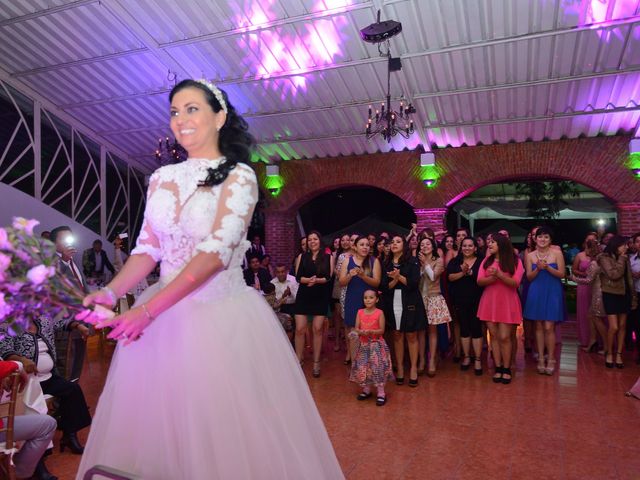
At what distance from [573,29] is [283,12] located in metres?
4.01

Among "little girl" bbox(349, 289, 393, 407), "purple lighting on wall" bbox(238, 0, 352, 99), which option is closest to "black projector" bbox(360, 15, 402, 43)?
"purple lighting on wall" bbox(238, 0, 352, 99)

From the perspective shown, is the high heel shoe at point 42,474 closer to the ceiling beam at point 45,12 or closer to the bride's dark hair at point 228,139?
the bride's dark hair at point 228,139

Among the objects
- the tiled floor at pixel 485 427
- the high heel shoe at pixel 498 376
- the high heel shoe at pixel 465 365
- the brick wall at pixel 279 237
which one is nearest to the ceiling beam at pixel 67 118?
the brick wall at pixel 279 237

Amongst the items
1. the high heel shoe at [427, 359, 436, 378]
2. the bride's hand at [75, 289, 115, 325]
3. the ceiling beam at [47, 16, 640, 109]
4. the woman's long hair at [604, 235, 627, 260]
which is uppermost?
the ceiling beam at [47, 16, 640, 109]

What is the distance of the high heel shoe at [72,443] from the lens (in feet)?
11.4

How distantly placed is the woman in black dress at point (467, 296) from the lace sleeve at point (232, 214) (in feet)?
14.7

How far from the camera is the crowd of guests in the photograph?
5.11 m

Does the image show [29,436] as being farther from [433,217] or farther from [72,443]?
[433,217]

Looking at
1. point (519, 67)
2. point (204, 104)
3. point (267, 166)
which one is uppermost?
point (519, 67)

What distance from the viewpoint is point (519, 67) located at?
7918 mm

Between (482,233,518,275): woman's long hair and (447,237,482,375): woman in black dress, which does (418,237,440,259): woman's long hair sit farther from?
(482,233,518,275): woman's long hair

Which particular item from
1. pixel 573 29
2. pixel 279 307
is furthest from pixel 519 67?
pixel 279 307

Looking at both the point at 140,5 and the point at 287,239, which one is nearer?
the point at 140,5

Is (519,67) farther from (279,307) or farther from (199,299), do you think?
(199,299)
